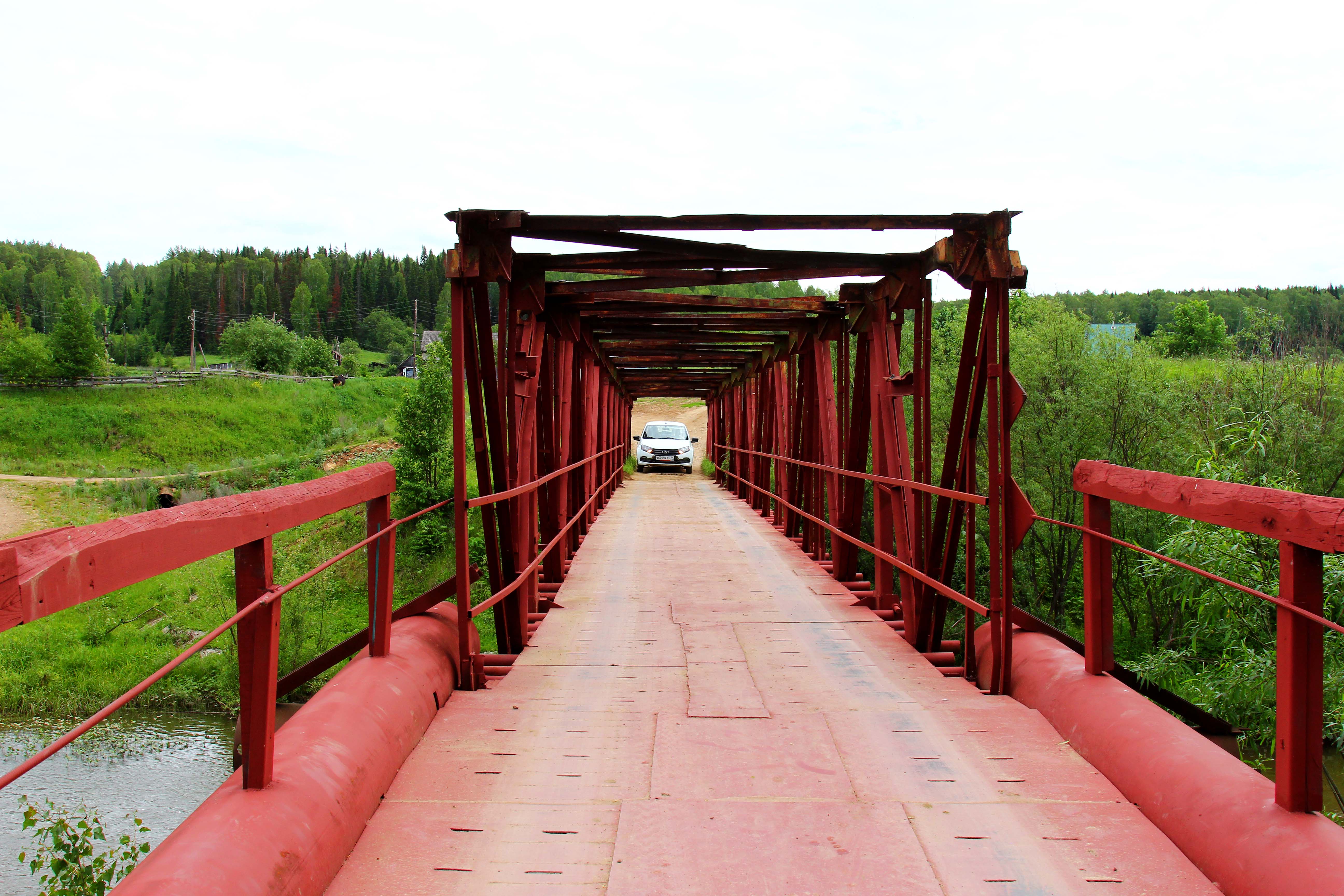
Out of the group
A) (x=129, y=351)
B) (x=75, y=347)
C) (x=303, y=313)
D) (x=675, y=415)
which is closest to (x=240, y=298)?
(x=303, y=313)

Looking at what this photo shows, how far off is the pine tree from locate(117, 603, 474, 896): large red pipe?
2788 inches

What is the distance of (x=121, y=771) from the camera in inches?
556

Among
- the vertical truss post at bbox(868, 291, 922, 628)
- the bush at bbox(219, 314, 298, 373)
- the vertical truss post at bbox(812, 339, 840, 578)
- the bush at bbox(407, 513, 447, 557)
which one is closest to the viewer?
the vertical truss post at bbox(868, 291, 922, 628)

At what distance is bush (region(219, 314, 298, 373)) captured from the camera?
7794cm

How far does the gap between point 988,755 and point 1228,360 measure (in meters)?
16.2

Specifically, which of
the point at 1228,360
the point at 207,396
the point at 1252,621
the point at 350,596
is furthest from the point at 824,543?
the point at 207,396

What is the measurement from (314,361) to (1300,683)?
3302 inches

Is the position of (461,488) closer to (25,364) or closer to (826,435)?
(826,435)

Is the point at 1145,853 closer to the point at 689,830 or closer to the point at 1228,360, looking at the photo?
the point at 689,830

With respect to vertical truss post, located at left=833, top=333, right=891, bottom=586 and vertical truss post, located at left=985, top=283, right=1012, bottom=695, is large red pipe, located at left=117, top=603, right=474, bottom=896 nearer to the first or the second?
vertical truss post, located at left=985, top=283, right=1012, bottom=695

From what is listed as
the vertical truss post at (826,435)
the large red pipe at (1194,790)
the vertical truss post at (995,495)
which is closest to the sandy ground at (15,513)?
the vertical truss post at (826,435)

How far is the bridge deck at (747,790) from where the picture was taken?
248 cm

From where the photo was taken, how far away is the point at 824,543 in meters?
10.1

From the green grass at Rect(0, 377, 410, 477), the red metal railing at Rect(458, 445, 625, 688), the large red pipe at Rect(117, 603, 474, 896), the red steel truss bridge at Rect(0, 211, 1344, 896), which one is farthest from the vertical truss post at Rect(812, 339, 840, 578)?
the green grass at Rect(0, 377, 410, 477)
